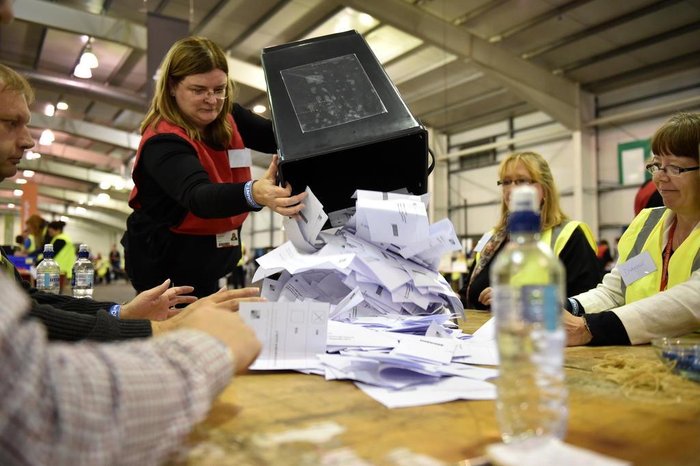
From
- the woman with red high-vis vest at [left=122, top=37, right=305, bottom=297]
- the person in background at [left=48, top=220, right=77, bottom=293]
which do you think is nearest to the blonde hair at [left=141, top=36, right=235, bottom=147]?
the woman with red high-vis vest at [left=122, top=37, right=305, bottom=297]

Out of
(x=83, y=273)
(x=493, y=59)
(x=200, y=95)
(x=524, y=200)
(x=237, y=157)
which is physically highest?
(x=493, y=59)

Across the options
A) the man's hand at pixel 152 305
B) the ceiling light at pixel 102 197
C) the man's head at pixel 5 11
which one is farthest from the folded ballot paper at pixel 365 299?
the ceiling light at pixel 102 197

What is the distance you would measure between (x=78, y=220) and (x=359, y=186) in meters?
24.6

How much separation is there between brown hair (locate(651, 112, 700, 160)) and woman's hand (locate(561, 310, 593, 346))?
610mm

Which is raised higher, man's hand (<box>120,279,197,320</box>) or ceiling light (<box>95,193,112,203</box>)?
ceiling light (<box>95,193,112,203</box>)

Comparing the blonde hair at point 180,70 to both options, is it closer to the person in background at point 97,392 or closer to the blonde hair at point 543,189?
the person in background at point 97,392

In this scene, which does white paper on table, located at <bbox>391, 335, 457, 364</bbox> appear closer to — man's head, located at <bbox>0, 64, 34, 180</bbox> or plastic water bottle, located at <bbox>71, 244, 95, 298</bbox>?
man's head, located at <bbox>0, 64, 34, 180</bbox>

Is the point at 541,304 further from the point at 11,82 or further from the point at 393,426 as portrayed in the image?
the point at 11,82

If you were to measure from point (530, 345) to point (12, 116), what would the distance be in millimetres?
1487

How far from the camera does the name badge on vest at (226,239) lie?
5.01 ft

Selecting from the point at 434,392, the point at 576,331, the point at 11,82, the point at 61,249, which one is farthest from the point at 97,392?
the point at 61,249

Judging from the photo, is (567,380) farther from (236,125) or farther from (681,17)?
(681,17)

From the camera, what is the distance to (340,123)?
128cm

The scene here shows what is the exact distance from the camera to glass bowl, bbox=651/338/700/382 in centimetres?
77
